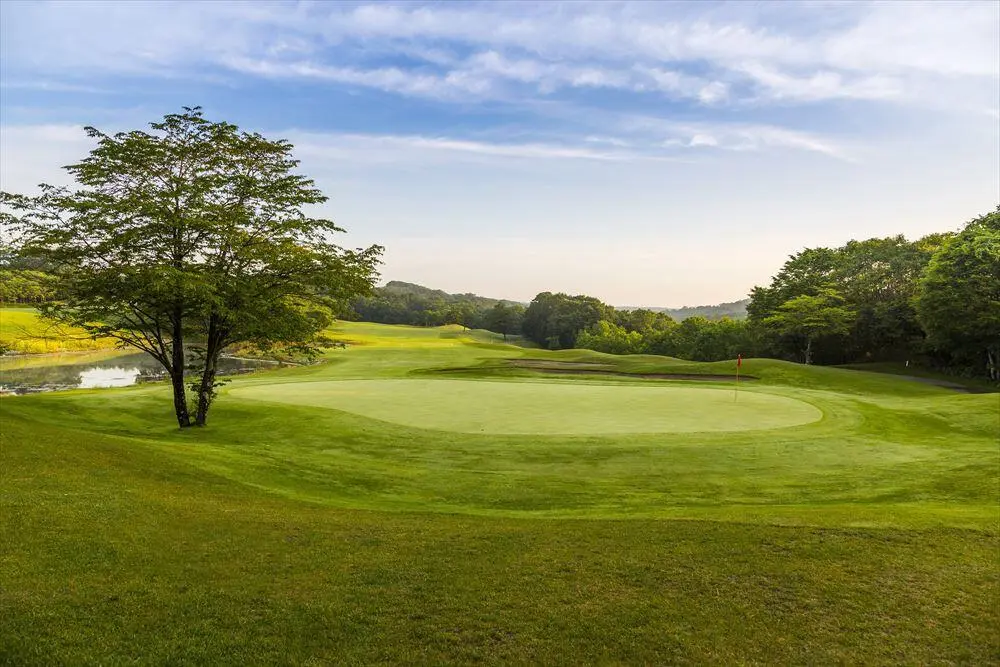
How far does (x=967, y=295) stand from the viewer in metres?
40.6

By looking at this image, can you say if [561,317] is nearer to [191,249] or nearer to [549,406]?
[549,406]

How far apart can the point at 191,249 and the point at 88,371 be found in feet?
140

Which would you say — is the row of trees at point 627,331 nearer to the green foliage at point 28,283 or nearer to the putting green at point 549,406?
the putting green at point 549,406

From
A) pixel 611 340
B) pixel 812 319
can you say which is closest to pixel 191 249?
pixel 812 319

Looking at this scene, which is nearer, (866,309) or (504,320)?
(866,309)

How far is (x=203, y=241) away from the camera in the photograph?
2050cm

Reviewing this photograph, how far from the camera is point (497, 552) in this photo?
814cm

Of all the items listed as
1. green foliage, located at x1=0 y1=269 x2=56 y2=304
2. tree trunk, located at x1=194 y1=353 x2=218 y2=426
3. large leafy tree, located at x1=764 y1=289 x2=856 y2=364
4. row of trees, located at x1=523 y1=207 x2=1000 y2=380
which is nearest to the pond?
green foliage, located at x1=0 y1=269 x2=56 y2=304

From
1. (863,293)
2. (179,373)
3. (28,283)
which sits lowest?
(179,373)

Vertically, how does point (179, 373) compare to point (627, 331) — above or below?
below

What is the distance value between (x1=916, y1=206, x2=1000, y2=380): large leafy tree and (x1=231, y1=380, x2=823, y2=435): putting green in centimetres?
2490

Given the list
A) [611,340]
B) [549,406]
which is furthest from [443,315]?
[549,406]

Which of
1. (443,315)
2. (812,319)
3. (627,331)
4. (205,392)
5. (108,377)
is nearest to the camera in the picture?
(205,392)

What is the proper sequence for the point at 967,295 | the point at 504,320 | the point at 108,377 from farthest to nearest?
the point at 504,320, the point at 108,377, the point at 967,295
